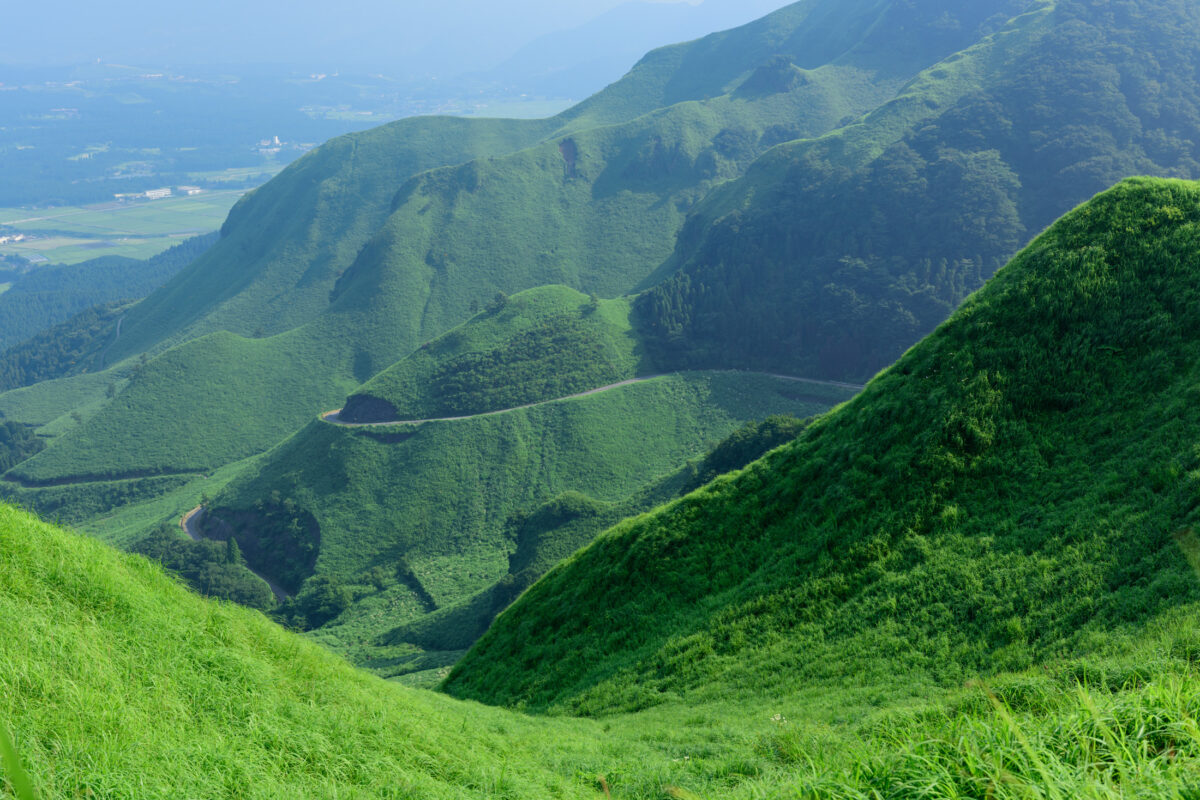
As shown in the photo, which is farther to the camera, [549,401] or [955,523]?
[549,401]

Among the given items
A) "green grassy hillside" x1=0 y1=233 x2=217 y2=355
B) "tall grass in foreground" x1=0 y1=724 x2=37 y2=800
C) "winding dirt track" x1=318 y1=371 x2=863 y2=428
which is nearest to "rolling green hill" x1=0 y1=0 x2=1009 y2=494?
"winding dirt track" x1=318 y1=371 x2=863 y2=428

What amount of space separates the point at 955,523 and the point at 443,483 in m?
59.8

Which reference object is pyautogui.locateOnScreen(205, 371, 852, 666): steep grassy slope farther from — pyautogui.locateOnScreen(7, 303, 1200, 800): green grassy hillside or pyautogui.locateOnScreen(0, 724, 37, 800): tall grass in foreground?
pyautogui.locateOnScreen(0, 724, 37, 800): tall grass in foreground

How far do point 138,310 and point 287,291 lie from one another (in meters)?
38.6

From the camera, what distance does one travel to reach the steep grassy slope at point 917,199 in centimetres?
8419

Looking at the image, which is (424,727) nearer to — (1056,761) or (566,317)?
(1056,761)

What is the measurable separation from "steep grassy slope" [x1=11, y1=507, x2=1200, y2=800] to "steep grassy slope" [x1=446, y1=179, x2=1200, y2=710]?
2.26 metres

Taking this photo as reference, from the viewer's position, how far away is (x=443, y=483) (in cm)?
7144

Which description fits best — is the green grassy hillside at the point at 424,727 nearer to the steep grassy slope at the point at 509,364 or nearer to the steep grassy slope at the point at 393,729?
the steep grassy slope at the point at 393,729

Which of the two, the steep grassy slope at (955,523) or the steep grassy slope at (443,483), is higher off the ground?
the steep grassy slope at (955,523)

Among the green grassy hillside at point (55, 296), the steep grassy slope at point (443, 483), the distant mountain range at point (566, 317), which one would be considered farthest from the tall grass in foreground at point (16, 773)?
the green grassy hillside at point (55, 296)

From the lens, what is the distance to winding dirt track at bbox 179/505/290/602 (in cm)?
6619

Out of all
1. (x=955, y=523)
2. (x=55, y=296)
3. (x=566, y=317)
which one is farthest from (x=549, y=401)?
(x=55, y=296)

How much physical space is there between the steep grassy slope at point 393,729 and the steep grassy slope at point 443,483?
160ft
